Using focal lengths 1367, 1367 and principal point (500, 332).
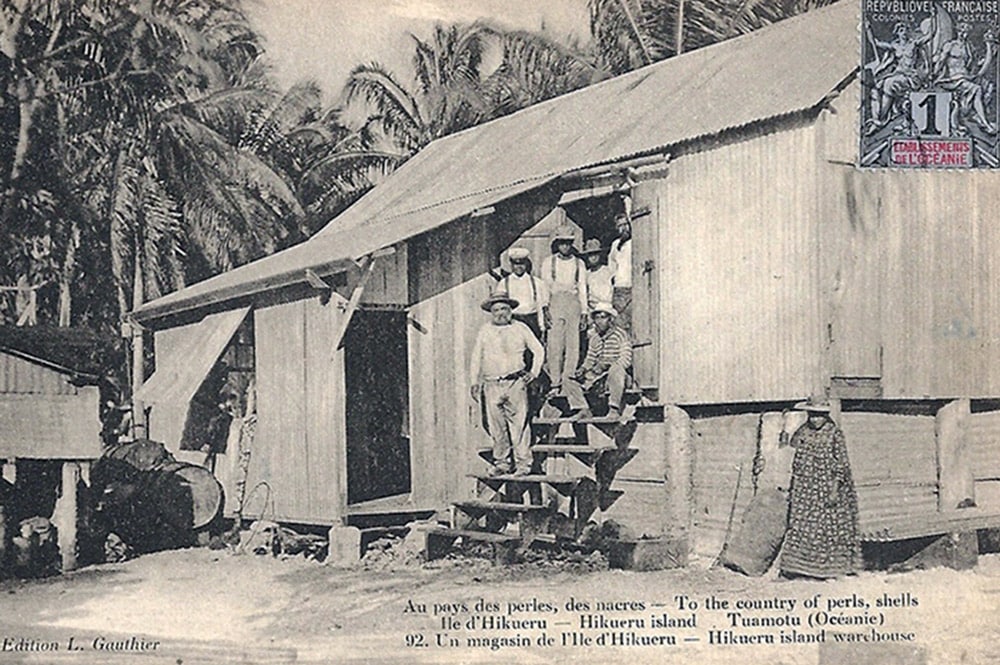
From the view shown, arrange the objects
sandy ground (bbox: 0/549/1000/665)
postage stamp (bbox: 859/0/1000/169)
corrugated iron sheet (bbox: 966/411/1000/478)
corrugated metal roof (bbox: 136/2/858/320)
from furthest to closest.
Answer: corrugated iron sheet (bbox: 966/411/1000/478)
corrugated metal roof (bbox: 136/2/858/320)
postage stamp (bbox: 859/0/1000/169)
sandy ground (bbox: 0/549/1000/665)

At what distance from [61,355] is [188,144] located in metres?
1.85

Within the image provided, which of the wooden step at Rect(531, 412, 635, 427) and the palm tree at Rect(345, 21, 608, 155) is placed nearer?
the palm tree at Rect(345, 21, 608, 155)

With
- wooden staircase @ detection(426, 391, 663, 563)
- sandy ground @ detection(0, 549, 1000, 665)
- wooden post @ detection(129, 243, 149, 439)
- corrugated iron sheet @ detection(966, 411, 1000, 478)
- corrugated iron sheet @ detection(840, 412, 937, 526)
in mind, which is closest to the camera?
sandy ground @ detection(0, 549, 1000, 665)

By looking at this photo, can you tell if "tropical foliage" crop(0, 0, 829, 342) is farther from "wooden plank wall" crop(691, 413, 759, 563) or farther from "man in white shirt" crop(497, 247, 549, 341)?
"wooden plank wall" crop(691, 413, 759, 563)

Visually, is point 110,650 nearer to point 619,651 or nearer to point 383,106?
point 619,651

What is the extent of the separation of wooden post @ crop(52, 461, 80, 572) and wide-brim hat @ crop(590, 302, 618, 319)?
13.4ft

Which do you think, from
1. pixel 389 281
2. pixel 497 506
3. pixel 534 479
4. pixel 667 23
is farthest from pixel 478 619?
pixel 667 23

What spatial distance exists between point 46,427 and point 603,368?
4.15 metres

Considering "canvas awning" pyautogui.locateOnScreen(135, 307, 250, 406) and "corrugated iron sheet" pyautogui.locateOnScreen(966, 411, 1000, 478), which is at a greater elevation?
"canvas awning" pyautogui.locateOnScreen(135, 307, 250, 406)

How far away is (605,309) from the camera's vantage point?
35.1 feet

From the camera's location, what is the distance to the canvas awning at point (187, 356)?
11398mm

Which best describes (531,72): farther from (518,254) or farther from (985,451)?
(985,451)

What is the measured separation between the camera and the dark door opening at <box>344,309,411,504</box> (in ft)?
35.8

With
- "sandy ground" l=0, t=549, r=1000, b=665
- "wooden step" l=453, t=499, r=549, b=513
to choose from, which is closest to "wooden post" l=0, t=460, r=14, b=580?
"sandy ground" l=0, t=549, r=1000, b=665
